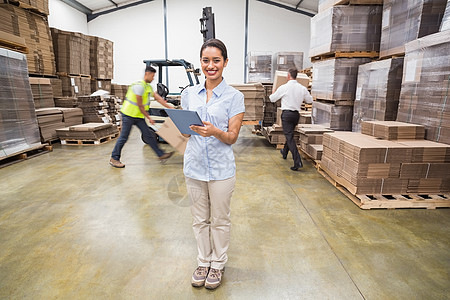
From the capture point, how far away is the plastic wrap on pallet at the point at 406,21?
13.0ft

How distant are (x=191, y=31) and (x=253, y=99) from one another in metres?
9.57

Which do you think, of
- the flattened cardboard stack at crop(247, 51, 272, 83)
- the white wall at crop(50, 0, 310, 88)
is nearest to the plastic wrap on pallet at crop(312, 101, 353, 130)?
the flattened cardboard stack at crop(247, 51, 272, 83)

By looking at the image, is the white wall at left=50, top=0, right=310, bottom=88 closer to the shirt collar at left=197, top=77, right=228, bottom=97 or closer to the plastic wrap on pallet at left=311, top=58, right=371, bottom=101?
the plastic wrap on pallet at left=311, top=58, right=371, bottom=101

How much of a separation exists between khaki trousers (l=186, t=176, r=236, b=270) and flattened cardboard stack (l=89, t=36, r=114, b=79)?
33.4 feet

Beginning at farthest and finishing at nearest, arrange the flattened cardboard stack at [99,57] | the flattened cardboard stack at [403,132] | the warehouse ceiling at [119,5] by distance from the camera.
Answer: the warehouse ceiling at [119,5] < the flattened cardboard stack at [99,57] < the flattened cardboard stack at [403,132]

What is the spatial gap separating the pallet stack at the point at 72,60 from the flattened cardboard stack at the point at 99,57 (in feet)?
1.61

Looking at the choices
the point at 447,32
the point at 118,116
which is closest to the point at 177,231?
the point at 447,32

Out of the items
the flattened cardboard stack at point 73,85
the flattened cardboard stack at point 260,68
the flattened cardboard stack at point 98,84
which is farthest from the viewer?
the flattened cardboard stack at point 260,68

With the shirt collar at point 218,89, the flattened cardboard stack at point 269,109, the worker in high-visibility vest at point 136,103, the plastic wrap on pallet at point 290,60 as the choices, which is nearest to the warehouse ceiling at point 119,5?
the plastic wrap on pallet at point 290,60

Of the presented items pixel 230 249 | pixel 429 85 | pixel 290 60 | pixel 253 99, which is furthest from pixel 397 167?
pixel 290 60

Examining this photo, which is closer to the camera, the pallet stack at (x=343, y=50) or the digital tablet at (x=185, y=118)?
the digital tablet at (x=185, y=118)

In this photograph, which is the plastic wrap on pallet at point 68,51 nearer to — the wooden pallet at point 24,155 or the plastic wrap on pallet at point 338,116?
the wooden pallet at point 24,155

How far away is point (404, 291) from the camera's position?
79.9 inches

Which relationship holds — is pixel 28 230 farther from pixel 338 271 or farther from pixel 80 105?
pixel 80 105
